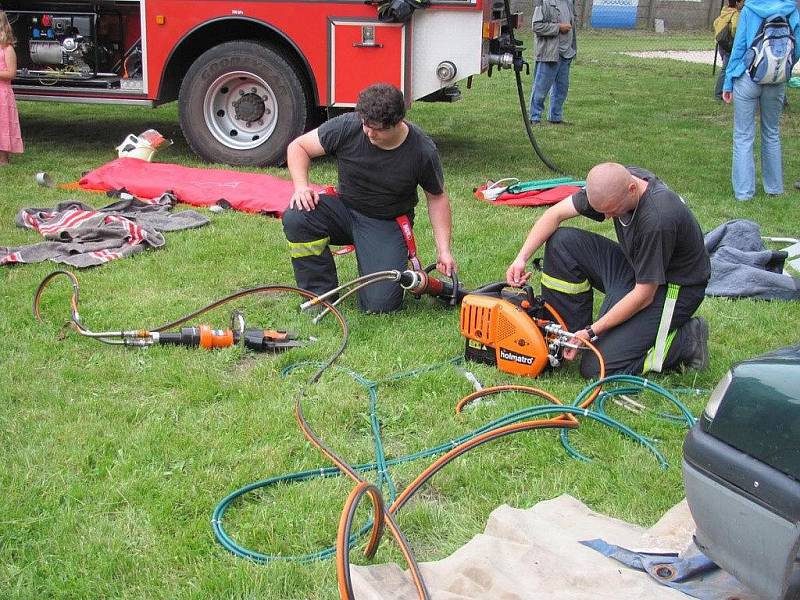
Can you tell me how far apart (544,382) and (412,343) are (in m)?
0.73

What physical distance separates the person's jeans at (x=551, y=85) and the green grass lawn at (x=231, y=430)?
4.74m

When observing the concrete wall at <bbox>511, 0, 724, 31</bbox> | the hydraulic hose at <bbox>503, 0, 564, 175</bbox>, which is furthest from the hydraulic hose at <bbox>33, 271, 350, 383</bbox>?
the concrete wall at <bbox>511, 0, 724, 31</bbox>

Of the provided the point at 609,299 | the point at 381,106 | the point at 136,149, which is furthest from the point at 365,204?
the point at 136,149

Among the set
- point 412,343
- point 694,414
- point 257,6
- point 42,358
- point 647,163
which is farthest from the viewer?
point 647,163

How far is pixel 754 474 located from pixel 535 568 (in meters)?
0.75

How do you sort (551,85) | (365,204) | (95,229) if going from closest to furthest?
(365,204) → (95,229) → (551,85)

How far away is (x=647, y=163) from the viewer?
29.6ft

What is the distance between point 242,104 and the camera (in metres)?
7.77

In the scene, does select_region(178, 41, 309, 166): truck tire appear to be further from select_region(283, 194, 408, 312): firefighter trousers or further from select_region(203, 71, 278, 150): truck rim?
select_region(283, 194, 408, 312): firefighter trousers

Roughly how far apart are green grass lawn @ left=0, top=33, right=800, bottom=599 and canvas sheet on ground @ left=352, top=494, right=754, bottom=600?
0.18m

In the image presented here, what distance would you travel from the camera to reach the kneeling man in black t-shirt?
471cm

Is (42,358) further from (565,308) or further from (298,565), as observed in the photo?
(565,308)

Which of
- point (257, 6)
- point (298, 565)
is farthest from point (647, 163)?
A: point (298, 565)

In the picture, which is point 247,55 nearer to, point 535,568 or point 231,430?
point 231,430
